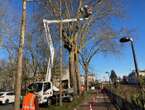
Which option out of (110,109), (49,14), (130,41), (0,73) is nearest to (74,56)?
(49,14)

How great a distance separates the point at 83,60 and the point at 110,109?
144 ft

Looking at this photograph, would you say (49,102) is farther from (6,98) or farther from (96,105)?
(6,98)

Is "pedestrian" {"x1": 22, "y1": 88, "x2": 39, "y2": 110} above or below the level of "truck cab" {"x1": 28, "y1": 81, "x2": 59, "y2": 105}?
below

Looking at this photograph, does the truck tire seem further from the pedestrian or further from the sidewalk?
the pedestrian

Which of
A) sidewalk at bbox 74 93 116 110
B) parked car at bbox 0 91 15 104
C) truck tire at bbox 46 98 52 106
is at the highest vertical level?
parked car at bbox 0 91 15 104

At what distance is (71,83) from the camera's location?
42.8 metres

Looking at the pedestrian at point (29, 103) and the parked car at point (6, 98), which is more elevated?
the parked car at point (6, 98)

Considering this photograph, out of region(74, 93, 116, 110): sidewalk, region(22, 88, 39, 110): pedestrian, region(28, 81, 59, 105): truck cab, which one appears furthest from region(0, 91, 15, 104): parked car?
region(22, 88, 39, 110): pedestrian

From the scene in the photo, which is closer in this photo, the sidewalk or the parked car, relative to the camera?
the sidewalk

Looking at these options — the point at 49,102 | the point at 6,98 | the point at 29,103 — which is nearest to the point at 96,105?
the point at 49,102

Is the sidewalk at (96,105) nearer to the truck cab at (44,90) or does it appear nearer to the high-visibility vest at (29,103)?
the truck cab at (44,90)

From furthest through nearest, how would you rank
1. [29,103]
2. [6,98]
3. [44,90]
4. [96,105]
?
[6,98] → [44,90] → [96,105] → [29,103]

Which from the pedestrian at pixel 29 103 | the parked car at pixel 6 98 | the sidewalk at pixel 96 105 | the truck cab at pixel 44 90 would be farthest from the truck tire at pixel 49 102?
the pedestrian at pixel 29 103

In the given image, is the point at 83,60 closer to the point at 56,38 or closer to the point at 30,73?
the point at 30,73
